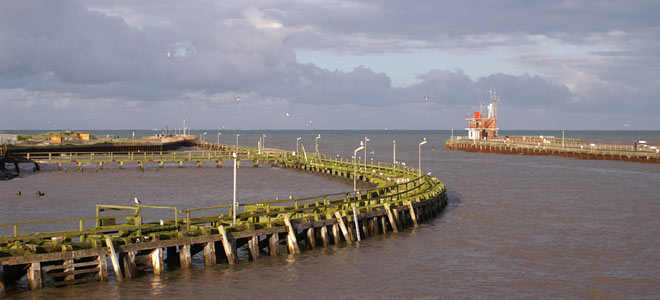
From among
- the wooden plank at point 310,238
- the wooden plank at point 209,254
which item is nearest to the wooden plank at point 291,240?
the wooden plank at point 310,238

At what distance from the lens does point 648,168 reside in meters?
87.2

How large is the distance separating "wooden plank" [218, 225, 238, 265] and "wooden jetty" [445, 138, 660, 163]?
85851 mm

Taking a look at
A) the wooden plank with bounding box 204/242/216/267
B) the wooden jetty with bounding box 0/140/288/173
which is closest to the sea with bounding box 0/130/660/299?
the wooden plank with bounding box 204/242/216/267

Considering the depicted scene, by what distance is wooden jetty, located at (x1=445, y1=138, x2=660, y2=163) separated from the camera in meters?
98.7

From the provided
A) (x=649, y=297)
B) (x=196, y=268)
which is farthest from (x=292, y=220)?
(x=649, y=297)

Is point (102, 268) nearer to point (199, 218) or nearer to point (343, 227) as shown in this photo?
point (199, 218)

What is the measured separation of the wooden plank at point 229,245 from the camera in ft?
84.4

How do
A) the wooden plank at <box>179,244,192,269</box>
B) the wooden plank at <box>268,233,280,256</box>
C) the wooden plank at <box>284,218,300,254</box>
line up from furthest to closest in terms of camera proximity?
the wooden plank at <box>284,218,300,254</box>
the wooden plank at <box>268,233,280,256</box>
the wooden plank at <box>179,244,192,269</box>

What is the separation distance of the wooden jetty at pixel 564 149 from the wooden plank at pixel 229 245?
85851 mm

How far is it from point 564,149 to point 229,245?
9812 centimetres

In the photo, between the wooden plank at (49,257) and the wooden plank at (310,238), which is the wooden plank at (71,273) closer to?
the wooden plank at (49,257)

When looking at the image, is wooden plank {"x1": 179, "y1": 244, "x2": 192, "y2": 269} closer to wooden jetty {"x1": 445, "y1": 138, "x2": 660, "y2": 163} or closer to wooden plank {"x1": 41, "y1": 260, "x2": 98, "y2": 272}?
wooden plank {"x1": 41, "y1": 260, "x2": 98, "y2": 272}

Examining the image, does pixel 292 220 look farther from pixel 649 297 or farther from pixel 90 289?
pixel 649 297

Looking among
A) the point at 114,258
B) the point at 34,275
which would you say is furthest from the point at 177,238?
the point at 34,275
